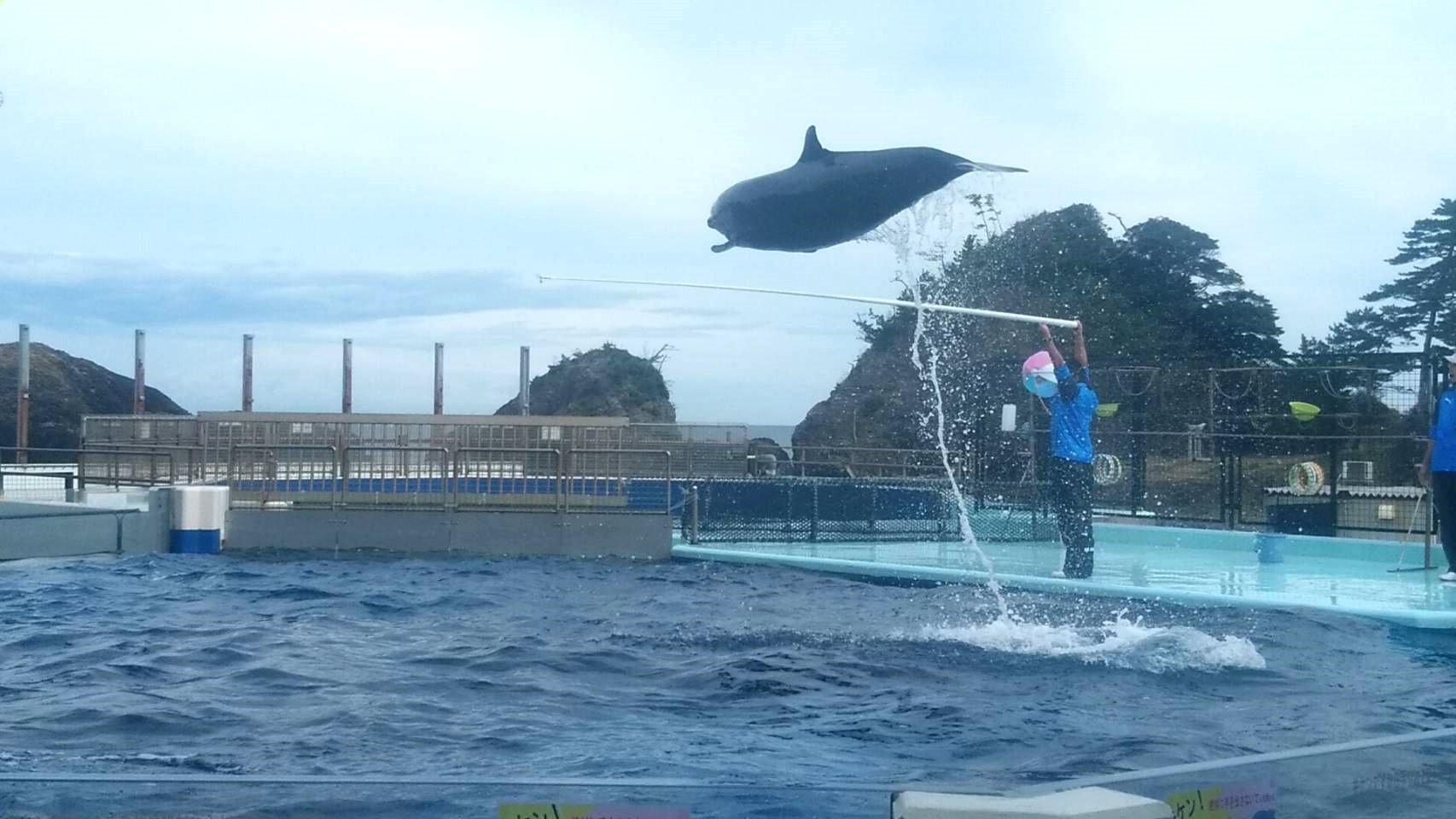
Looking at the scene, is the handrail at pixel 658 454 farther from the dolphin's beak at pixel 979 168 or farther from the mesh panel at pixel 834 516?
the dolphin's beak at pixel 979 168

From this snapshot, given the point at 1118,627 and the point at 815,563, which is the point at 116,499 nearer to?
the point at 815,563

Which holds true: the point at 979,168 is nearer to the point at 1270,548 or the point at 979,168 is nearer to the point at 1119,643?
the point at 1119,643

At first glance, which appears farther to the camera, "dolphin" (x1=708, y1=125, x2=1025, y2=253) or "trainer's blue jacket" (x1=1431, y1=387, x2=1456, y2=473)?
"trainer's blue jacket" (x1=1431, y1=387, x2=1456, y2=473)

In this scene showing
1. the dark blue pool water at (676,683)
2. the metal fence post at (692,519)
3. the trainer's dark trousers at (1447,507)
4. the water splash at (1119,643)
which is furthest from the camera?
the metal fence post at (692,519)

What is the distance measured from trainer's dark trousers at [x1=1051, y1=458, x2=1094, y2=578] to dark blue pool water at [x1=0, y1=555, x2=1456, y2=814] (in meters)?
1.05

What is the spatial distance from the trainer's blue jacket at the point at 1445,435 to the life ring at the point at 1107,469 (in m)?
6.65

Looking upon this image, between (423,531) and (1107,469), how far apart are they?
8645 mm

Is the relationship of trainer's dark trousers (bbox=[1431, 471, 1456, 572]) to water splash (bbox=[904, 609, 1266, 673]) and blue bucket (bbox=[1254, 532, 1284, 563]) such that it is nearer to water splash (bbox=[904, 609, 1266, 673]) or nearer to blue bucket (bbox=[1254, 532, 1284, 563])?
blue bucket (bbox=[1254, 532, 1284, 563])

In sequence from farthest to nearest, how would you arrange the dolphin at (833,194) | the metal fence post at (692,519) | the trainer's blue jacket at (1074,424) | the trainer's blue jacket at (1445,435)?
1. the metal fence post at (692,519)
2. the trainer's blue jacket at (1074,424)
3. the trainer's blue jacket at (1445,435)
4. the dolphin at (833,194)

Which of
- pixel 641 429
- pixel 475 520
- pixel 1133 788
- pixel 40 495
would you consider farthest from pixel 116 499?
pixel 1133 788

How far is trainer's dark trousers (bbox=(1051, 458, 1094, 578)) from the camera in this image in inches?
436

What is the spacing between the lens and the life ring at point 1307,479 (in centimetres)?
1484

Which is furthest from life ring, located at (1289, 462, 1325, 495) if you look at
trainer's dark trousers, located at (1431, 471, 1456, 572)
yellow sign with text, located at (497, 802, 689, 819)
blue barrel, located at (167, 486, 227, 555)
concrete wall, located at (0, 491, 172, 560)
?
yellow sign with text, located at (497, 802, 689, 819)

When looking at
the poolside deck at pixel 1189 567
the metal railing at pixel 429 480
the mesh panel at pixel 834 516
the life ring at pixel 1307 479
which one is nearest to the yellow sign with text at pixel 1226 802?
the poolside deck at pixel 1189 567
